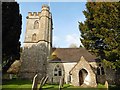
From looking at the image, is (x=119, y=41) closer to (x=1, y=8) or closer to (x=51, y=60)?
(x=1, y=8)

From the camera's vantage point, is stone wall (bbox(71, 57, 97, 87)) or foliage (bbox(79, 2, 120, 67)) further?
stone wall (bbox(71, 57, 97, 87))

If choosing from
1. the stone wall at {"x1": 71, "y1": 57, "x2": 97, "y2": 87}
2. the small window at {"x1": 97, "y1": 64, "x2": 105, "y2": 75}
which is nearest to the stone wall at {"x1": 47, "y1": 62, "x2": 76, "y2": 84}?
the small window at {"x1": 97, "y1": 64, "x2": 105, "y2": 75}

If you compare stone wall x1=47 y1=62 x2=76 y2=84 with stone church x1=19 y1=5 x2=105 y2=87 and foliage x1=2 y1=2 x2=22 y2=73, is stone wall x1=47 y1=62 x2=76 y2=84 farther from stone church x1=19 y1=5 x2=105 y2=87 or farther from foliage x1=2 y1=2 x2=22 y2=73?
foliage x1=2 y1=2 x2=22 y2=73

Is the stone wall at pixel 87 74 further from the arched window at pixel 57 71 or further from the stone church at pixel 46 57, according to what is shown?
the arched window at pixel 57 71

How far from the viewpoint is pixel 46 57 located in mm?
35281

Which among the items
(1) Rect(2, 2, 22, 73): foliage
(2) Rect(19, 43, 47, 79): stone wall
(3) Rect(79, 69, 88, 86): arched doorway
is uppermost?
(1) Rect(2, 2, 22, 73): foliage

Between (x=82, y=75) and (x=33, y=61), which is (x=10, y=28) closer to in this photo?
(x=33, y=61)

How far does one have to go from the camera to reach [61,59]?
115ft

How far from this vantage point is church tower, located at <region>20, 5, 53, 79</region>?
116ft

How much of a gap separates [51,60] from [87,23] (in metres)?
11.7

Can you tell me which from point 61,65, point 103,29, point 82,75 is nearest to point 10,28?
point 103,29

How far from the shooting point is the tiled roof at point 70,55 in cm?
3481

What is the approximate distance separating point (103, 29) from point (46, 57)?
52.8ft

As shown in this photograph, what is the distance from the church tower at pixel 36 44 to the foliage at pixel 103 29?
37.6ft
